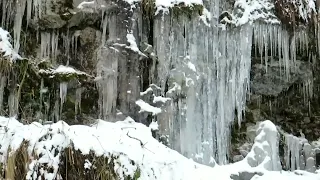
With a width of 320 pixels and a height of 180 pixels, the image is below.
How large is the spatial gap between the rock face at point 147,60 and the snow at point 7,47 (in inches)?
3.9

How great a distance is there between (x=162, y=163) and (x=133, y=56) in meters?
3.47

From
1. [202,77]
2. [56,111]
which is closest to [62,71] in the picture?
[56,111]

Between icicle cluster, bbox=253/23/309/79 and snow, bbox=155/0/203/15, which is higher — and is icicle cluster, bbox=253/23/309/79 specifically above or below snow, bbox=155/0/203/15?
below

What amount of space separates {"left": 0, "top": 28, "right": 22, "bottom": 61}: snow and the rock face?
0.10 metres

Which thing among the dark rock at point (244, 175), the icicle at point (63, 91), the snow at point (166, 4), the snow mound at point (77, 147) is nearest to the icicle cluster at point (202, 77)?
the snow at point (166, 4)

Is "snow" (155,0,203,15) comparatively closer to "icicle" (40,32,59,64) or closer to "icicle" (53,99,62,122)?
"icicle" (40,32,59,64)

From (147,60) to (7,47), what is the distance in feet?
7.31

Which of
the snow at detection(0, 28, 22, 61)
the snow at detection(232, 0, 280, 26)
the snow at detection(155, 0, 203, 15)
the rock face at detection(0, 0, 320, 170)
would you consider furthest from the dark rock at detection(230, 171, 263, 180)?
the snow at detection(0, 28, 22, 61)

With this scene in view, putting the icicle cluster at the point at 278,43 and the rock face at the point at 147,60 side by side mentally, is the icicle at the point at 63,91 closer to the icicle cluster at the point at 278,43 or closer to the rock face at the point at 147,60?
the rock face at the point at 147,60

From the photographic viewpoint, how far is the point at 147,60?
8.20m

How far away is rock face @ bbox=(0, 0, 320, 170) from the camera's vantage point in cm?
793

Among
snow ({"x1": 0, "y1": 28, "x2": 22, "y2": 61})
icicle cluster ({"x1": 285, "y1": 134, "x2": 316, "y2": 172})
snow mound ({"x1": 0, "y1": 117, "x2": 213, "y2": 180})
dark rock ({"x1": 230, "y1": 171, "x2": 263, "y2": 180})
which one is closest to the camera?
snow mound ({"x1": 0, "y1": 117, "x2": 213, "y2": 180})

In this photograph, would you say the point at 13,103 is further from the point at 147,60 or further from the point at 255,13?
the point at 255,13

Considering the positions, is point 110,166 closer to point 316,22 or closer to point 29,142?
point 29,142
